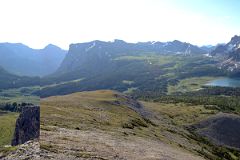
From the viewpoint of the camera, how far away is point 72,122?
2518 inches

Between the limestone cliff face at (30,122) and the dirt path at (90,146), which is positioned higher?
the limestone cliff face at (30,122)

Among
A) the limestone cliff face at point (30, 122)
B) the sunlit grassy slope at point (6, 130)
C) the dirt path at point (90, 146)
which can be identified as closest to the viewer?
the limestone cliff face at point (30, 122)

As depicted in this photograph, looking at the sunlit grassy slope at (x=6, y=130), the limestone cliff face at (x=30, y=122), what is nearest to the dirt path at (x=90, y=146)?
the limestone cliff face at (x=30, y=122)

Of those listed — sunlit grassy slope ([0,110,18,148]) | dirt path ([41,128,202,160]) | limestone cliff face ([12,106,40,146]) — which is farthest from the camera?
sunlit grassy slope ([0,110,18,148])

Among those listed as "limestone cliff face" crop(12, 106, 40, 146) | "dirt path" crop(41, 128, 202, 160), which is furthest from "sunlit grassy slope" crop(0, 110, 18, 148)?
"limestone cliff face" crop(12, 106, 40, 146)

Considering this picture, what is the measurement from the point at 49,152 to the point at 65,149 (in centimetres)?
353

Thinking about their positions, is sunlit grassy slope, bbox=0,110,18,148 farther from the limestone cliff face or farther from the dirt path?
the limestone cliff face

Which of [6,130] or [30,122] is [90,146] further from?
[6,130]

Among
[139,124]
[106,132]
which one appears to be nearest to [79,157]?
[106,132]

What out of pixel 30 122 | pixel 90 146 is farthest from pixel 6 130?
pixel 30 122

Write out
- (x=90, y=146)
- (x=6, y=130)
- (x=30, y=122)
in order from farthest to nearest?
(x=6, y=130) → (x=90, y=146) → (x=30, y=122)

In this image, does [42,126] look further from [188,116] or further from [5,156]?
[188,116]

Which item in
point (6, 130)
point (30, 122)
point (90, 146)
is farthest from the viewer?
point (6, 130)

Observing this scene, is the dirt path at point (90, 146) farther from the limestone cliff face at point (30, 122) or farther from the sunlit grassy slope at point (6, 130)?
the sunlit grassy slope at point (6, 130)
